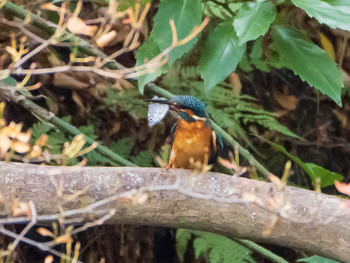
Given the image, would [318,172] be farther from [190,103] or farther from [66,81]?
[66,81]

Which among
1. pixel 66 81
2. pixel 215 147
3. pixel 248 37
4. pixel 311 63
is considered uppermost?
pixel 248 37

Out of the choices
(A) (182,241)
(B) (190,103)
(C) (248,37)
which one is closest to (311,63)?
(C) (248,37)

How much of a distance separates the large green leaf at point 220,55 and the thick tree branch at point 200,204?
327mm

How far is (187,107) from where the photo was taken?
1993 millimetres

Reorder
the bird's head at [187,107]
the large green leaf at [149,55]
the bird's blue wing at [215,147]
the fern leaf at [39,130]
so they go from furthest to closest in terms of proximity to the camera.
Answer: the fern leaf at [39,130] → the bird's blue wing at [215,147] → the bird's head at [187,107] → the large green leaf at [149,55]

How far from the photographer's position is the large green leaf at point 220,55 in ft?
5.69

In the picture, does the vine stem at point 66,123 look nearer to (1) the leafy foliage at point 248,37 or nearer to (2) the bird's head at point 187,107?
(2) the bird's head at point 187,107

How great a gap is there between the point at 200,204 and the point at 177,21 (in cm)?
57

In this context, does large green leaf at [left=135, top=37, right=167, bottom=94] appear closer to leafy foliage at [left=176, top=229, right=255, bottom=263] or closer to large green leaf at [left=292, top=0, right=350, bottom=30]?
large green leaf at [left=292, top=0, right=350, bottom=30]

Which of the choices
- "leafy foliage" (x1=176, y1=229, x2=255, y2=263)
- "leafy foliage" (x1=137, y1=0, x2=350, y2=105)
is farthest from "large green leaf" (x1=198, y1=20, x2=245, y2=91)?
"leafy foliage" (x1=176, y1=229, x2=255, y2=263)

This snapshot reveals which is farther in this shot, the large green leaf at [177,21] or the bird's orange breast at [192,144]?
the bird's orange breast at [192,144]

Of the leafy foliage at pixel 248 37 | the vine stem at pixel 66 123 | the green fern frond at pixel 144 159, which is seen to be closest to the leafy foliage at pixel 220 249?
the vine stem at pixel 66 123

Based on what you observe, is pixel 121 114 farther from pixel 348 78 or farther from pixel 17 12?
pixel 348 78

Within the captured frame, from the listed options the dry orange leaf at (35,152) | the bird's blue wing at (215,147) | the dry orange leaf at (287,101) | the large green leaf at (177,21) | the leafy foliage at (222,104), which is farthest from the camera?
the dry orange leaf at (287,101)
